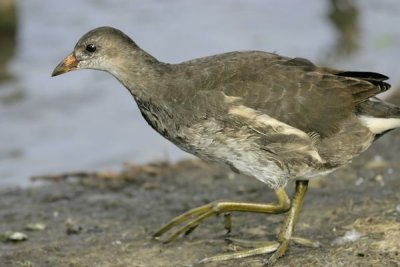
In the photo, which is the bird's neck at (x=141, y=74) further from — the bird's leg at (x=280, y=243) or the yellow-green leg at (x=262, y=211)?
the bird's leg at (x=280, y=243)

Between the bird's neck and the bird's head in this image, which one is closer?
the bird's neck

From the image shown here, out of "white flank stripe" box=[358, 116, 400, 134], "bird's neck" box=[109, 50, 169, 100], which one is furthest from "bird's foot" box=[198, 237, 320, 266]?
"bird's neck" box=[109, 50, 169, 100]

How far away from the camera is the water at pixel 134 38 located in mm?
10266

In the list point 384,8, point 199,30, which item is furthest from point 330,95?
point 384,8

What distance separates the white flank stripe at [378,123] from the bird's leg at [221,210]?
74cm

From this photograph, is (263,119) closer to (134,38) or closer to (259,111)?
(259,111)

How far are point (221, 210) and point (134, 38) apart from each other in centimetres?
Result: 773

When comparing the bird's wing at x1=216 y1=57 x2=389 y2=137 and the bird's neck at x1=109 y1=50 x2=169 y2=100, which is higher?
the bird's neck at x1=109 y1=50 x2=169 y2=100

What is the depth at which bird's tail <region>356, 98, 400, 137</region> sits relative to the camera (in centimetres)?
632

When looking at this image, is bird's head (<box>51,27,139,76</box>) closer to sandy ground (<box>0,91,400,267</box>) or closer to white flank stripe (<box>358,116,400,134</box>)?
sandy ground (<box>0,91,400,267</box>)

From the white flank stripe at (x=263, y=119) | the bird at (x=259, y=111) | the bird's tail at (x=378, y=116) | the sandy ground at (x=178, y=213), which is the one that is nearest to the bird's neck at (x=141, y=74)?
the bird at (x=259, y=111)

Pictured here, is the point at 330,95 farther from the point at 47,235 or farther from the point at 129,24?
the point at 129,24

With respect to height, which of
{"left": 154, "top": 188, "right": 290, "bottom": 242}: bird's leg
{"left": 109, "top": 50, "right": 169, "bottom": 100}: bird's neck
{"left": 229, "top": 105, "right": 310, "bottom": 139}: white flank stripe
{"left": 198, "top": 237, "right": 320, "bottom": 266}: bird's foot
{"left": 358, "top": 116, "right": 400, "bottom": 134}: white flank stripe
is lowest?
{"left": 198, "top": 237, "right": 320, "bottom": 266}: bird's foot

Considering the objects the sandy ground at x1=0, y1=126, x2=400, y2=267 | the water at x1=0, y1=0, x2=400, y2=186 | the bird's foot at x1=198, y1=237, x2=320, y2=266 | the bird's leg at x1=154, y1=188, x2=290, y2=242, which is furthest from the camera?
the water at x1=0, y1=0, x2=400, y2=186
